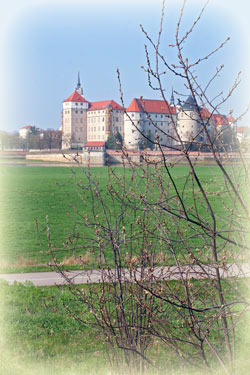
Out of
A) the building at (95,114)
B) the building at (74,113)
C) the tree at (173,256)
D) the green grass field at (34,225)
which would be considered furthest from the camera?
the green grass field at (34,225)

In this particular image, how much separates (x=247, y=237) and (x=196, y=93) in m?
0.90

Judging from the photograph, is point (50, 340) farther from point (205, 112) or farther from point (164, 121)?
point (205, 112)

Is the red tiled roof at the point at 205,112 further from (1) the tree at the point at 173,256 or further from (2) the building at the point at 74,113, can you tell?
(2) the building at the point at 74,113

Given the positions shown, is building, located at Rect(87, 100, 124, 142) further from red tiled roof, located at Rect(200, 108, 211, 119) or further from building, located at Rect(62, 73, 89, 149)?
red tiled roof, located at Rect(200, 108, 211, 119)

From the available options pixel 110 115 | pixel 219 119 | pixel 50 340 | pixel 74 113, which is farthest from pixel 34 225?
pixel 219 119

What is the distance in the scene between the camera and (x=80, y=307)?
6.06 meters

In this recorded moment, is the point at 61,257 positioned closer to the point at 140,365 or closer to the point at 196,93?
the point at 140,365

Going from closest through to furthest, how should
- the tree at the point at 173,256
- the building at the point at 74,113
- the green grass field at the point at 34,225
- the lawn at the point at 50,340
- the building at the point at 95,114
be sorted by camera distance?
the tree at the point at 173,256, the lawn at the point at 50,340, the building at the point at 95,114, the building at the point at 74,113, the green grass field at the point at 34,225

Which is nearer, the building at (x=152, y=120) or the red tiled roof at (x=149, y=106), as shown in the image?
the building at (x=152, y=120)

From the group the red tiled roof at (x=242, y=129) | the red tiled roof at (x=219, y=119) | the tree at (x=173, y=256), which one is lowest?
the tree at (x=173, y=256)

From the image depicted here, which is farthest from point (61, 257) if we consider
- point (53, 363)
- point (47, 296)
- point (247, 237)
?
point (247, 237)

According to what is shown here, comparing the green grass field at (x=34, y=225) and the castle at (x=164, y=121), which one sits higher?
the castle at (x=164, y=121)

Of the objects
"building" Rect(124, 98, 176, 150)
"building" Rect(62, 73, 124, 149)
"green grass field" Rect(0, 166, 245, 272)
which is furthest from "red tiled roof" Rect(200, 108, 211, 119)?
"building" Rect(62, 73, 124, 149)

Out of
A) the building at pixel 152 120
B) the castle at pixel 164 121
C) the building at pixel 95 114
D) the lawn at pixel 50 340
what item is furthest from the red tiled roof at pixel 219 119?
the lawn at pixel 50 340
